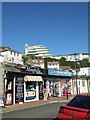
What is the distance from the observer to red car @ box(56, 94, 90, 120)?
10.6m

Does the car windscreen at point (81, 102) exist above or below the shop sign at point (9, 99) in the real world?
above

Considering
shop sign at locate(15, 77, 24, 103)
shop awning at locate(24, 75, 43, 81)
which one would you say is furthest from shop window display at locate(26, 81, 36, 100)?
shop sign at locate(15, 77, 24, 103)

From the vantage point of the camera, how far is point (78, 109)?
35.4 feet

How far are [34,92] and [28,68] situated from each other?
3.26 m

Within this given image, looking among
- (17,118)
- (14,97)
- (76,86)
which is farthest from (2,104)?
(76,86)

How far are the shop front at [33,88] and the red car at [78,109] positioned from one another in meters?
22.0

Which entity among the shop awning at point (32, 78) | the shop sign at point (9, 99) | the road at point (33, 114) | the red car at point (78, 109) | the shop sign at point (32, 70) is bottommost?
the road at point (33, 114)

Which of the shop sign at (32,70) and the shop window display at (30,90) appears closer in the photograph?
the shop sign at (32,70)

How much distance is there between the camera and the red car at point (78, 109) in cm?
1059

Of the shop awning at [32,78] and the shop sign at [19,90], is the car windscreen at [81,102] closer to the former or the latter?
the shop sign at [19,90]

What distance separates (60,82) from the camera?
43.0 m

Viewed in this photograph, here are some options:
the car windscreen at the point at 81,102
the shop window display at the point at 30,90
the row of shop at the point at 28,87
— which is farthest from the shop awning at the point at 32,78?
the car windscreen at the point at 81,102

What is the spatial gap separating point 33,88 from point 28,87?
3.88 ft

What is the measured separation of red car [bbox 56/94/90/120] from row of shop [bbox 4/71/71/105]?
1820 centimetres
